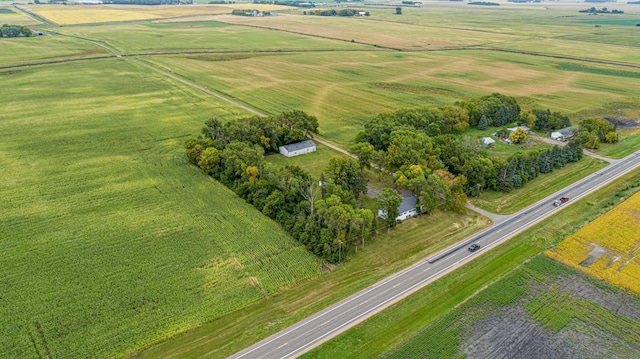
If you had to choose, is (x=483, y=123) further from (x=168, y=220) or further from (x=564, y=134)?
(x=168, y=220)

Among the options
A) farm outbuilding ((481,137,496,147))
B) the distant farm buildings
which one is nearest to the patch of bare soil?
farm outbuilding ((481,137,496,147))

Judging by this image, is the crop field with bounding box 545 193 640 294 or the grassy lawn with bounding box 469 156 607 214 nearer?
the crop field with bounding box 545 193 640 294

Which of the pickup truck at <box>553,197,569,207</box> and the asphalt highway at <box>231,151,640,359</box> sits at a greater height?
the pickup truck at <box>553,197,569,207</box>

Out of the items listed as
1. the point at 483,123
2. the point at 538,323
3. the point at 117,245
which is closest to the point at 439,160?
the point at 538,323

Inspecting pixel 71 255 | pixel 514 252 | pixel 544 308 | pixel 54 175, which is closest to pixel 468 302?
pixel 544 308

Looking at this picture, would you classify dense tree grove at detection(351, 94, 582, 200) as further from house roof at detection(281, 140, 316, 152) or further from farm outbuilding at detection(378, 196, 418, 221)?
house roof at detection(281, 140, 316, 152)

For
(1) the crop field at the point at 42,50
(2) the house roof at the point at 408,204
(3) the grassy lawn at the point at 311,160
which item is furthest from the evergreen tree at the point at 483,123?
(1) the crop field at the point at 42,50

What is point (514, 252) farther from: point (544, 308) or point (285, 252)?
point (285, 252)

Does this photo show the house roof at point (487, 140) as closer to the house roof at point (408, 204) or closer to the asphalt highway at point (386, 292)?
the asphalt highway at point (386, 292)
